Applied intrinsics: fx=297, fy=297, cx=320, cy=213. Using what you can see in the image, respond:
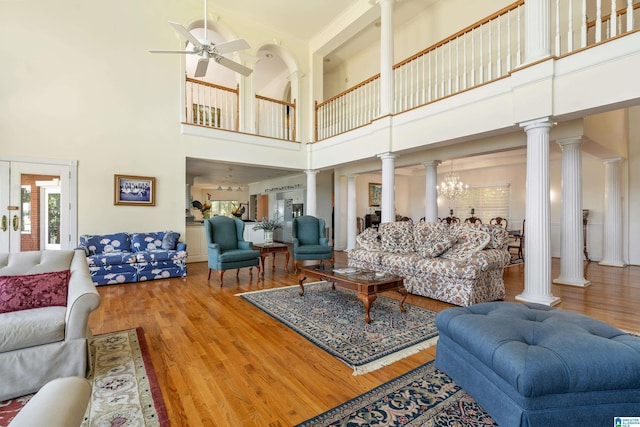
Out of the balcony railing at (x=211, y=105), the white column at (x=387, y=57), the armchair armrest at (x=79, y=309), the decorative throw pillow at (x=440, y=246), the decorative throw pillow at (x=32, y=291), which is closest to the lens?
the armchair armrest at (x=79, y=309)

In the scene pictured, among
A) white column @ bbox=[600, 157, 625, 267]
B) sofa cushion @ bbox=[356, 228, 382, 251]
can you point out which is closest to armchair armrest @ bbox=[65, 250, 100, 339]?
sofa cushion @ bbox=[356, 228, 382, 251]

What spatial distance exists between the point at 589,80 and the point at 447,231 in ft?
7.84

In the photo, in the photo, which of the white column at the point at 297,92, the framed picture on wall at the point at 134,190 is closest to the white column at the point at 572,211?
the white column at the point at 297,92

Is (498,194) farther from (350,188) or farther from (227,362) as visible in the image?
(227,362)

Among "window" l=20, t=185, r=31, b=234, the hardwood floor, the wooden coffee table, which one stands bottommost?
the hardwood floor

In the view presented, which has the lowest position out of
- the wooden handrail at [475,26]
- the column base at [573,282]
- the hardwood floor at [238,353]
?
the hardwood floor at [238,353]

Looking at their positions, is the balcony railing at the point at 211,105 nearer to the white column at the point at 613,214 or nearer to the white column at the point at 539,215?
the white column at the point at 539,215

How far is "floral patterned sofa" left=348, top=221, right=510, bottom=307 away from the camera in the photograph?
371 cm

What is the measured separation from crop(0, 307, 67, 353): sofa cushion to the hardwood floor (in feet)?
2.31

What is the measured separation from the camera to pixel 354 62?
8.78 meters

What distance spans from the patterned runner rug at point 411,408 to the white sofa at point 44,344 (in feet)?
5.38

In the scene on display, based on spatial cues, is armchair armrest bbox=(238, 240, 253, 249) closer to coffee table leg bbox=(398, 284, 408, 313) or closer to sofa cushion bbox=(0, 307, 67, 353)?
coffee table leg bbox=(398, 284, 408, 313)

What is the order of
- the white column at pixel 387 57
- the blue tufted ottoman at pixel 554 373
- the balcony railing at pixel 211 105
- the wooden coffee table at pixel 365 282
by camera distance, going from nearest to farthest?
the blue tufted ottoman at pixel 554 373 → the wooden coffee table at pixel 365 282 → the white column at pixel 387 57 → the balcony railing at pixel 211 105

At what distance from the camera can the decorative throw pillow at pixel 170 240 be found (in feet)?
17.9
